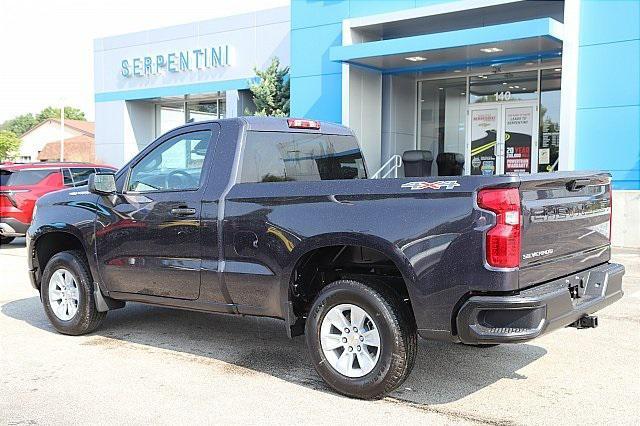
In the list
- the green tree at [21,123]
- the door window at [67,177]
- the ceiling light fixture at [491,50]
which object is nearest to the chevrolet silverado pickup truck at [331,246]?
the door window at [67,177]

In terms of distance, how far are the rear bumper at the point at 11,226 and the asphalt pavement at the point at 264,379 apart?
6.95 m

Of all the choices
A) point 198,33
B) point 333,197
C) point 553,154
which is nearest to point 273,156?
point 333,197

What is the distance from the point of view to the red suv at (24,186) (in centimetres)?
1346

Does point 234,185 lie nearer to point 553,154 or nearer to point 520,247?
point 520,247

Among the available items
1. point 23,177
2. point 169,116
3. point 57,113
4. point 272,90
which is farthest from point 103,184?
point 57,113

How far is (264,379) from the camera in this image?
509 centimetres

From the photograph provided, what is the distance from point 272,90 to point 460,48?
787 centimetres

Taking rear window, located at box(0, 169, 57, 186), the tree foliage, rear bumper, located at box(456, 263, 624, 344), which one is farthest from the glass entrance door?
the tree foliage

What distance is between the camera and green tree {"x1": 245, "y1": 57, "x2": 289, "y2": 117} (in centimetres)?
2117

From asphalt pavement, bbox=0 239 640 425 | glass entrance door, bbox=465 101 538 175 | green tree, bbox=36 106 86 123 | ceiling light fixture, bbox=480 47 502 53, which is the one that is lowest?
asphalt pavement, bbox=0 239 640 425

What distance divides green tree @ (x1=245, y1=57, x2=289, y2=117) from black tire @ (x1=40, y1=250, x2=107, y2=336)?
14877 millimetres

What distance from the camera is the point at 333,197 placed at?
15.4 ft

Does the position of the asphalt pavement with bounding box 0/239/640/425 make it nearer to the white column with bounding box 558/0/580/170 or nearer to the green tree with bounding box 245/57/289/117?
the white column with bounding box 558/0/580/170

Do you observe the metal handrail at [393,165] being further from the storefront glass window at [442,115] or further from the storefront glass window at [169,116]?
the storefront glass window at [169,116]
